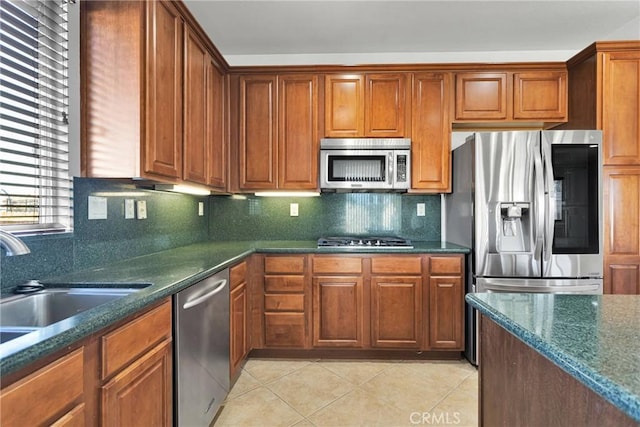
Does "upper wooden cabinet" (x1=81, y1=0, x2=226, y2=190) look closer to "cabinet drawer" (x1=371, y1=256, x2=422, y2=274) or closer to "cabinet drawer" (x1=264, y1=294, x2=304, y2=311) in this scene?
"cabinet drawer" (x1=264, y1=294, x2=304, y2=311)

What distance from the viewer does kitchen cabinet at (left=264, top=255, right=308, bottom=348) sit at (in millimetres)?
2576

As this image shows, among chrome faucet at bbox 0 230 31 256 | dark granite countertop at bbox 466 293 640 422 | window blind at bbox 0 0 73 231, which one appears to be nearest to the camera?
dark granite countertop at bbox 466 293 640 422

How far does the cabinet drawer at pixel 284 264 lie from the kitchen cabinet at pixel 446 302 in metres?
1.04

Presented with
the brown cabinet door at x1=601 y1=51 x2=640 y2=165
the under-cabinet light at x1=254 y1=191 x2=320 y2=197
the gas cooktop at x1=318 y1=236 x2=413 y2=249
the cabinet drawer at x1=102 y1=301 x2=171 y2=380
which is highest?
the brown cabinet door at x1=601 y1=51 x2=640 y2=165

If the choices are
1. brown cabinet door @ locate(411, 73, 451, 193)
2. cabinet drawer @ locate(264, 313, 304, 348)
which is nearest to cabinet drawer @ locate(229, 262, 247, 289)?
cabinet drawer @ locate(264, 313, 304, 348)

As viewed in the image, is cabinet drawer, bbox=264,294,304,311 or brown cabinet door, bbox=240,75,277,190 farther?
brown cabinet door, bbox=240,75,277,190

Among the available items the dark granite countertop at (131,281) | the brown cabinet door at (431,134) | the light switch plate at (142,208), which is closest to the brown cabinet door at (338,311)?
the dark granite countertop at (131,281)

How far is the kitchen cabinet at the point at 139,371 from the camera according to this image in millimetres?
983

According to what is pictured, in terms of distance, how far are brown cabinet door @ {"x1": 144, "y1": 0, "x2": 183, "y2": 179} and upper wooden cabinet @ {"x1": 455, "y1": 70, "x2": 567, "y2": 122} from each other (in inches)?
87.2

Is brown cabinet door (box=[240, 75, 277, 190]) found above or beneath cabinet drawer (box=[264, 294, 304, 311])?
above

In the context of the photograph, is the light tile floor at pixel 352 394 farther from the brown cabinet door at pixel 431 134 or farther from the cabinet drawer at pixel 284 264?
the brown cabinet door at pixel 431 134

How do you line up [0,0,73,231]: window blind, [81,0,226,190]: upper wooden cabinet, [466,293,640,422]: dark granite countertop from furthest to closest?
[81,0,226,190]: upper wooden cabinet → [0,0,73,231]: window blind → [466,293,640,422]: dark granite countertop

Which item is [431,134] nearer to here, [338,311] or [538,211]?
[538,211]

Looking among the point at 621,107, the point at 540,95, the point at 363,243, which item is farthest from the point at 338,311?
the point at 621,107
